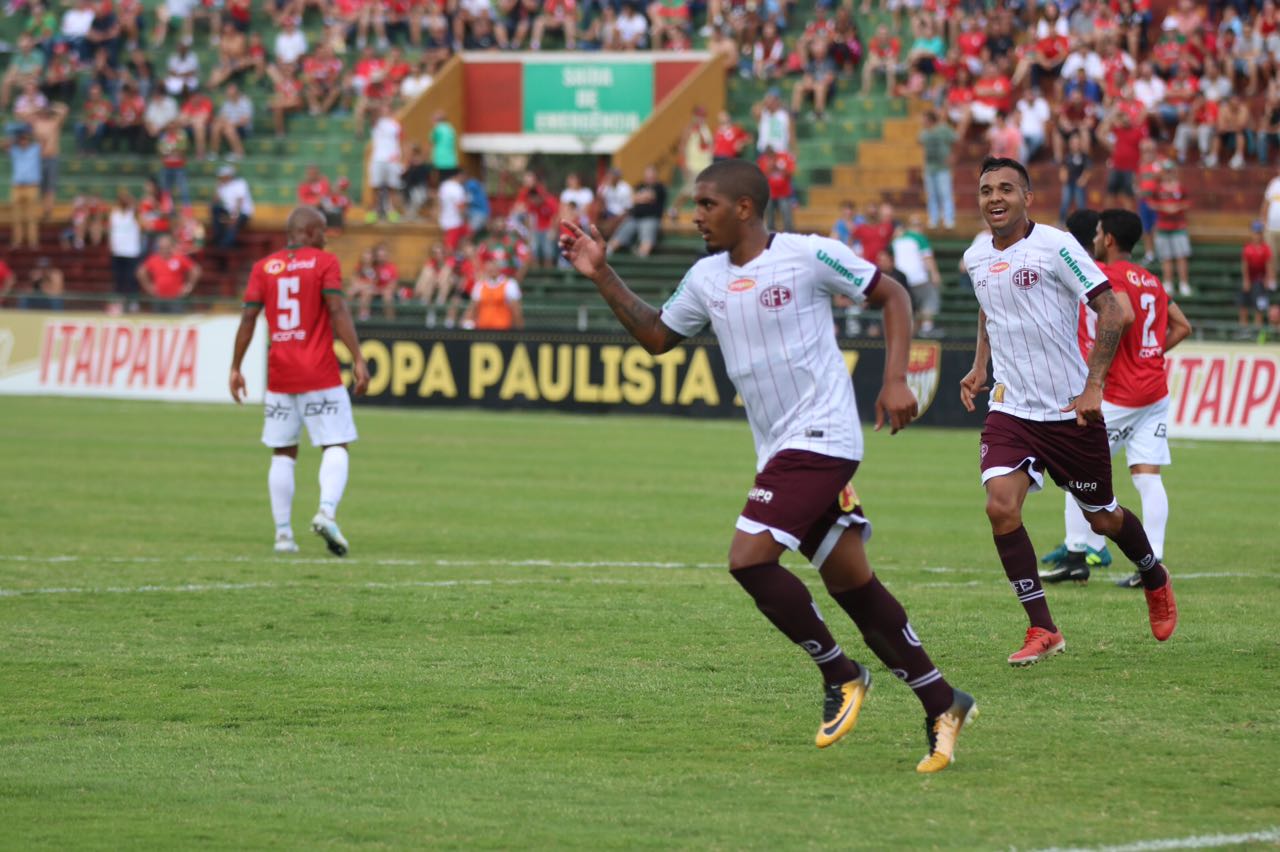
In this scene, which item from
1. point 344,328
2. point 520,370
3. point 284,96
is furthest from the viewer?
point 284,96

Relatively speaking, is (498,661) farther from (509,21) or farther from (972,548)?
(509,21)

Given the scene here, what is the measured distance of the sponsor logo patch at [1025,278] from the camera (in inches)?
355

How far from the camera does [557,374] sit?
28.4m

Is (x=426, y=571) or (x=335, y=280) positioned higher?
(x=335, y=280)

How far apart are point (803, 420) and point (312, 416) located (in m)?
6.79

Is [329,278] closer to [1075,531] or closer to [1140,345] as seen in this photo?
[1075,531]

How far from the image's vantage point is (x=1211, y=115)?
101 feet

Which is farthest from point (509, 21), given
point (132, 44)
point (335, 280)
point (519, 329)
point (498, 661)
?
point (498, 661)

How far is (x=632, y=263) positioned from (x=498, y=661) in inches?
965

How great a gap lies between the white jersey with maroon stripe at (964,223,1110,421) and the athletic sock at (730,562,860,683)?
2.61 meters

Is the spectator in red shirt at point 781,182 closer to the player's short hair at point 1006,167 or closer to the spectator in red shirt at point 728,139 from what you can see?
the spectator in red shirt at point 728,139

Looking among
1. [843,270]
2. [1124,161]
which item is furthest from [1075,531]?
[1124,161]

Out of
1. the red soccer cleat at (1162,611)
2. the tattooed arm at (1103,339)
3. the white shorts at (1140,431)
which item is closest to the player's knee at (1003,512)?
the tattooed arm at (1103,339)

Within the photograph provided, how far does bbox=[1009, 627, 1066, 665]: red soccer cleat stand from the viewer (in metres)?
8.62
